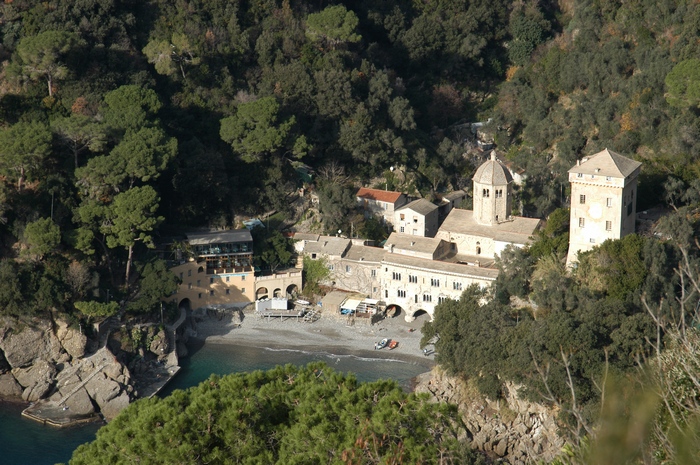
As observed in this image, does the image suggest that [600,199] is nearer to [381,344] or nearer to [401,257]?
[401,257]

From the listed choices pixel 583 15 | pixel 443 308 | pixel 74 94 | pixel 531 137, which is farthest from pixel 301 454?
pixel 583 15

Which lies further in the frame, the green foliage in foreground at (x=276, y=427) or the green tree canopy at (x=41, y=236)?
the green tree canopy at (x=41, y=236)

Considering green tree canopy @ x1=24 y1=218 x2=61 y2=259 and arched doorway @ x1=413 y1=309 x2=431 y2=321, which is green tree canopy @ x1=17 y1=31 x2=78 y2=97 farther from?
arched doorway @ x1=413 y1=309 x2=431 y2=321

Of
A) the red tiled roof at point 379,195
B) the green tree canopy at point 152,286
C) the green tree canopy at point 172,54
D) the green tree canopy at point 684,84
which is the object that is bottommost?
the green tree canopy at point 152,286

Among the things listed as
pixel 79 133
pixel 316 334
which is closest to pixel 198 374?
pixel 316 334

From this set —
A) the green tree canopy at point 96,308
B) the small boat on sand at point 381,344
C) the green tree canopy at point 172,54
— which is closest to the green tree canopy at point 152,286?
→ the green tree canopy at point 96,308

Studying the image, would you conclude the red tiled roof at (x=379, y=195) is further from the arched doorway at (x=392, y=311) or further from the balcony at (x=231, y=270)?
the balcony at (x=231, y=270)
